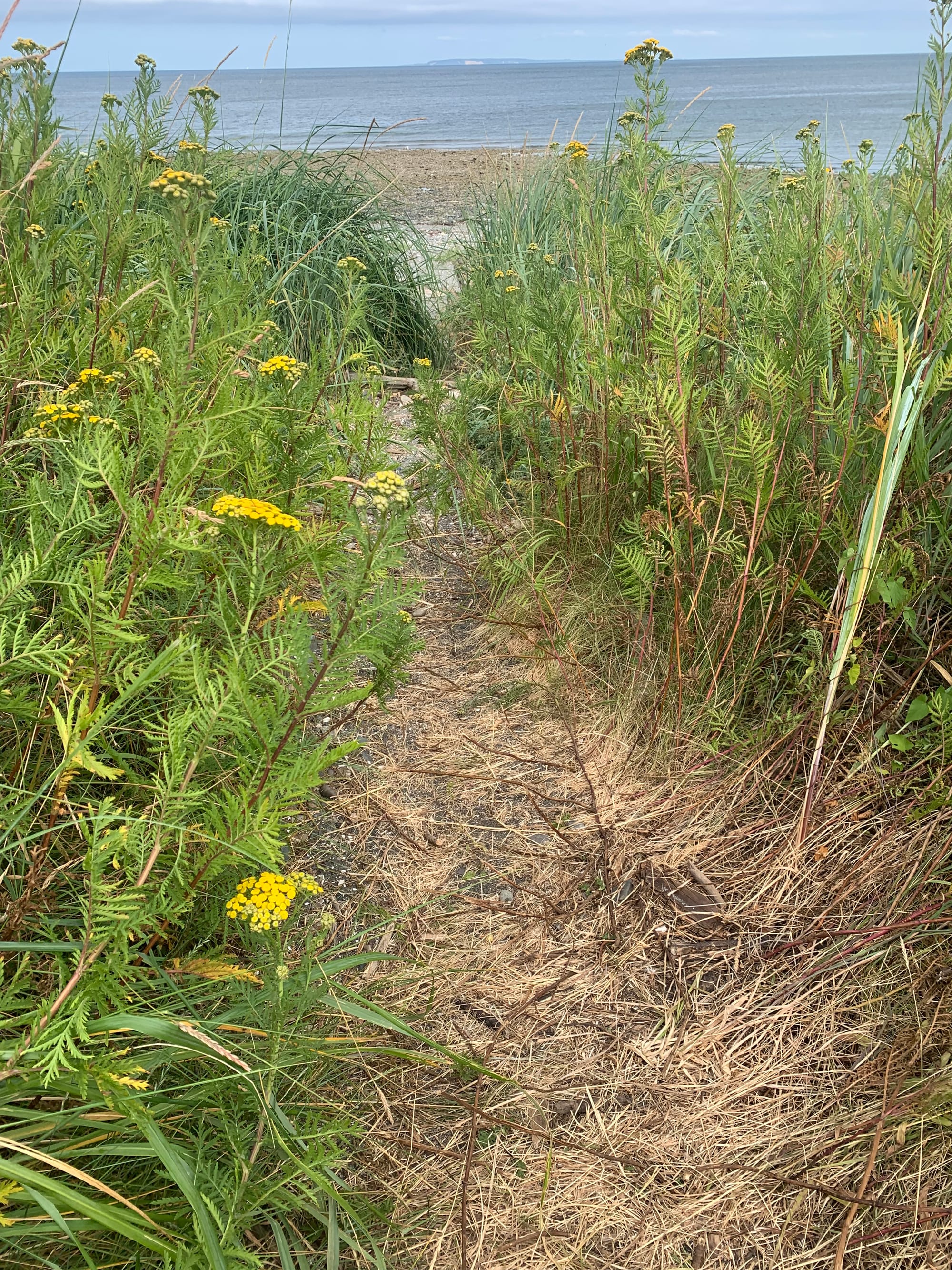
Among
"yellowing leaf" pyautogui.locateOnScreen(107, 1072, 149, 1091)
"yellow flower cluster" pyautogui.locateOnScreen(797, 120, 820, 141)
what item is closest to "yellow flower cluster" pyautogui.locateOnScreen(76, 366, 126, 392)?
"yellowing leaf" pyautogui.locateOnScreen(107, 1072, 149, 1091)

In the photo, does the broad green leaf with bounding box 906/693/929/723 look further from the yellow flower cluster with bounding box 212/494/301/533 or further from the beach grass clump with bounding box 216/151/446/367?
the beach grass clump with bounding box 216/151/446/367

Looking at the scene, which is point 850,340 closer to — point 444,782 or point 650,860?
point 650,860

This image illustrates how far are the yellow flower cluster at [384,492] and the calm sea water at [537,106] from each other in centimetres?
247

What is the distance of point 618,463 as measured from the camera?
2.79m

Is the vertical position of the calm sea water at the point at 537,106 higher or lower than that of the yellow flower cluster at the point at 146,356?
higher

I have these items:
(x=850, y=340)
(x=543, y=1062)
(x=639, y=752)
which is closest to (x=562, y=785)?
(x=639, y=752)

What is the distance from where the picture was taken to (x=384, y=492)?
55.4 inches

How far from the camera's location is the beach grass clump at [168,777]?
3.72 feet


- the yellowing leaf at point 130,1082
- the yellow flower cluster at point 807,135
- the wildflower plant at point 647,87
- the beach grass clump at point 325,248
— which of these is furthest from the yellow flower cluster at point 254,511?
the beach grass clump at point 325,248

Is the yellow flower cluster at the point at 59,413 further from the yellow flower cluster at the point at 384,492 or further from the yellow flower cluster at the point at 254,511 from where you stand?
the yellow flower cluster at the point at 384,492

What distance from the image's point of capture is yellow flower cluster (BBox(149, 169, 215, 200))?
1.59m

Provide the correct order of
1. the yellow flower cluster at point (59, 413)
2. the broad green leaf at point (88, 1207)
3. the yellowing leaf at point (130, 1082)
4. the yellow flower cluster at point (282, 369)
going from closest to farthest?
the broad green leaf at point (88, 1207) → the yellowing leaf at point (130, 1082) → the yellow flower cluster at point (59, 413) → the yellow flower cluster at point (282, 369)

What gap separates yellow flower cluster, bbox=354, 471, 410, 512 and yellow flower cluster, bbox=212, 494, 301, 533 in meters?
0.12

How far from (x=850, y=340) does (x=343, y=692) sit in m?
1.64
